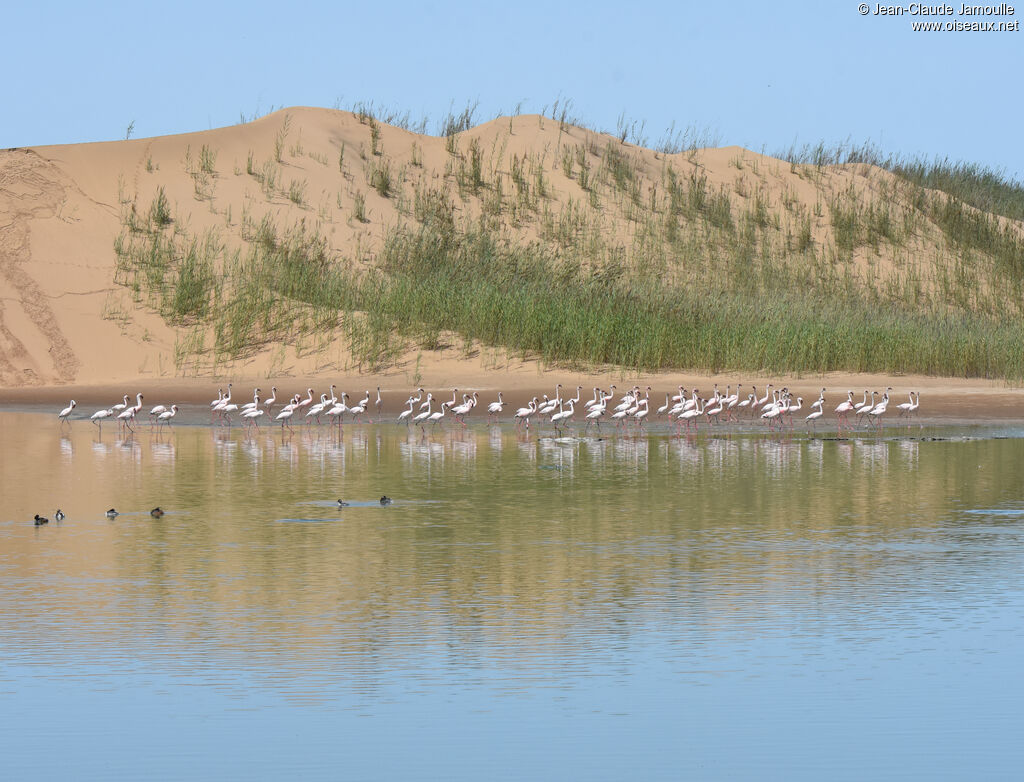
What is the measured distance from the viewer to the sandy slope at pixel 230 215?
4138 centimetres

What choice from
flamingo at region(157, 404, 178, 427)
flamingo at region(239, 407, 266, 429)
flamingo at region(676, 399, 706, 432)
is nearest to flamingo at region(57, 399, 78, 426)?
flamingo at region(157, 404, 178, 427)

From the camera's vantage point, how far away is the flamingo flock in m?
31.7

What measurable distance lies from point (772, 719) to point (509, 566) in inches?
211

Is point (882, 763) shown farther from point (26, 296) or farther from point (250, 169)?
point (250, 169)

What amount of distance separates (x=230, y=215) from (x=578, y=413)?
24.7m

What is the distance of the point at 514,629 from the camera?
1107 centimetres

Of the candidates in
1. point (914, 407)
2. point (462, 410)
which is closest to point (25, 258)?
point (462, 410)

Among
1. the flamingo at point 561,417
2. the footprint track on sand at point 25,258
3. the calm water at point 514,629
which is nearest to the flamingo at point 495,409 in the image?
the flamingo at point 561,417

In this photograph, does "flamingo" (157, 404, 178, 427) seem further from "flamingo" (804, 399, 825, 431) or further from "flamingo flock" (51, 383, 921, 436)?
"flamingo" (804, 399, 825, 431)

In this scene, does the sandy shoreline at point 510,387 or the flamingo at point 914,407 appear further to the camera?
the sandy shoreline at point 510,387

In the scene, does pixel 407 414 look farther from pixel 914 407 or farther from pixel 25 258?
pixel 25 258

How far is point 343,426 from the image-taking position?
33625mm

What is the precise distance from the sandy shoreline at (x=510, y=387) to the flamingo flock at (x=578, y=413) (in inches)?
29.4

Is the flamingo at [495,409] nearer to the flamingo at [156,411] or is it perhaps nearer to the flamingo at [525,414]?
the flamingo at [525,414]
